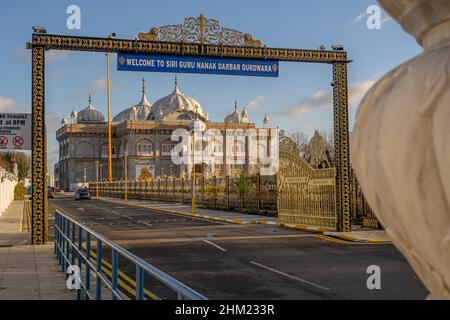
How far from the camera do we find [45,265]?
12789 mm

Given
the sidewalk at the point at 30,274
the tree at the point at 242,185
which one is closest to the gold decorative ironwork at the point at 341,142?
the sidewalk at the point at 30,274

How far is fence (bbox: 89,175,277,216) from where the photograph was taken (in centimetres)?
3266

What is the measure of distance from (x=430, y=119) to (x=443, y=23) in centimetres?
45

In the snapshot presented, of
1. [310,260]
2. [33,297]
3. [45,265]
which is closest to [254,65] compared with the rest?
[310,260]

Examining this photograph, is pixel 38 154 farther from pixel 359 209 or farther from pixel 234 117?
pixel 234 117

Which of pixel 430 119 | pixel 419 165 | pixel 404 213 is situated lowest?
pixel 404 213

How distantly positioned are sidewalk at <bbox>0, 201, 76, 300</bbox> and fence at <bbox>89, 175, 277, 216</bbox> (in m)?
16.9

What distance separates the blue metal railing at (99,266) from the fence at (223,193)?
1810cm

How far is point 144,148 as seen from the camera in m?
106

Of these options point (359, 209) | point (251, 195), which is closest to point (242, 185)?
point (251, 195)

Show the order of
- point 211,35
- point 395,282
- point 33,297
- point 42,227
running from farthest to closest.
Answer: point 211,35 → point 42,227 → point 395,282 → point 33,297

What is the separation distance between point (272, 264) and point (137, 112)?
Answer: 122m

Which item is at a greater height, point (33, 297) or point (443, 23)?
point (443, 23)
